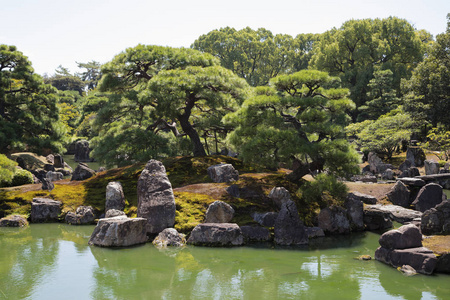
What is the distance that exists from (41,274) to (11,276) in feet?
1.92

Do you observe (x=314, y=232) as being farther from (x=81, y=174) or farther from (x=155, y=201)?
(x=81, y=174)

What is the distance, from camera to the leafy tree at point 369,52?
36000mm

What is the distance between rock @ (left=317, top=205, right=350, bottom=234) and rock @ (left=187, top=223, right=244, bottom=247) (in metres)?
3.01

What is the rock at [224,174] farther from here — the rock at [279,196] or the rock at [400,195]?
the rock at [400,195]

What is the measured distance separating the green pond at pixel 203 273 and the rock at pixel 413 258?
0.19 m

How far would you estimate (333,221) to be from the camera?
12.0 meters

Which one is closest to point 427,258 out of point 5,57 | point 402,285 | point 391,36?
point 402,285

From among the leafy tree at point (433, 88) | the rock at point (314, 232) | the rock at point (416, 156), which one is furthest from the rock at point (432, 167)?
the rock at point (314, 232)

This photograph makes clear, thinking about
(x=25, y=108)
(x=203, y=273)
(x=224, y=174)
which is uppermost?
(x=25, y=108)

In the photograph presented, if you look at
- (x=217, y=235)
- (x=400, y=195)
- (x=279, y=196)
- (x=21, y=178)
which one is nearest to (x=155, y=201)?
(x=217, y=235)

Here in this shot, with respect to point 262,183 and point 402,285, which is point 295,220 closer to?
point 262,183

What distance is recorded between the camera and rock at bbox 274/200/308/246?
1072 cm

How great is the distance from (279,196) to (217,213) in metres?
2.27

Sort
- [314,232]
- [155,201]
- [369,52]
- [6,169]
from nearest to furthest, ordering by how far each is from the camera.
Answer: [155,201] < [314,232] < [6,169] < [369,52]
